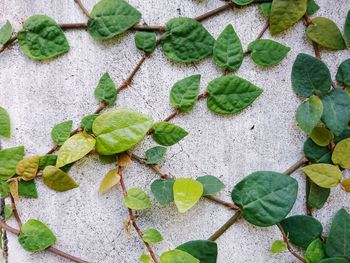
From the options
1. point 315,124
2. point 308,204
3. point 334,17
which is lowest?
point 308,204

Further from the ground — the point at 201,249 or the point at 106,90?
the point at 106,90

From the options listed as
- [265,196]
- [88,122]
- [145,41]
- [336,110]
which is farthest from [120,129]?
[336,110]

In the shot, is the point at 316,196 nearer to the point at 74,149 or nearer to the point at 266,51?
the point at 266,51

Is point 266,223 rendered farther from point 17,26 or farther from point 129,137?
point 17,26

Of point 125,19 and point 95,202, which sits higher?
point 125,19

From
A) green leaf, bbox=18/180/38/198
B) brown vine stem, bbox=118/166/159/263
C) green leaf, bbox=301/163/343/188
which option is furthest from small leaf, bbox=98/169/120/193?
green leaf, bbox=301/163/343/188

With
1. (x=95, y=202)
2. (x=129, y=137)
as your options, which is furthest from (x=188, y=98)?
(x=95, y=202)
